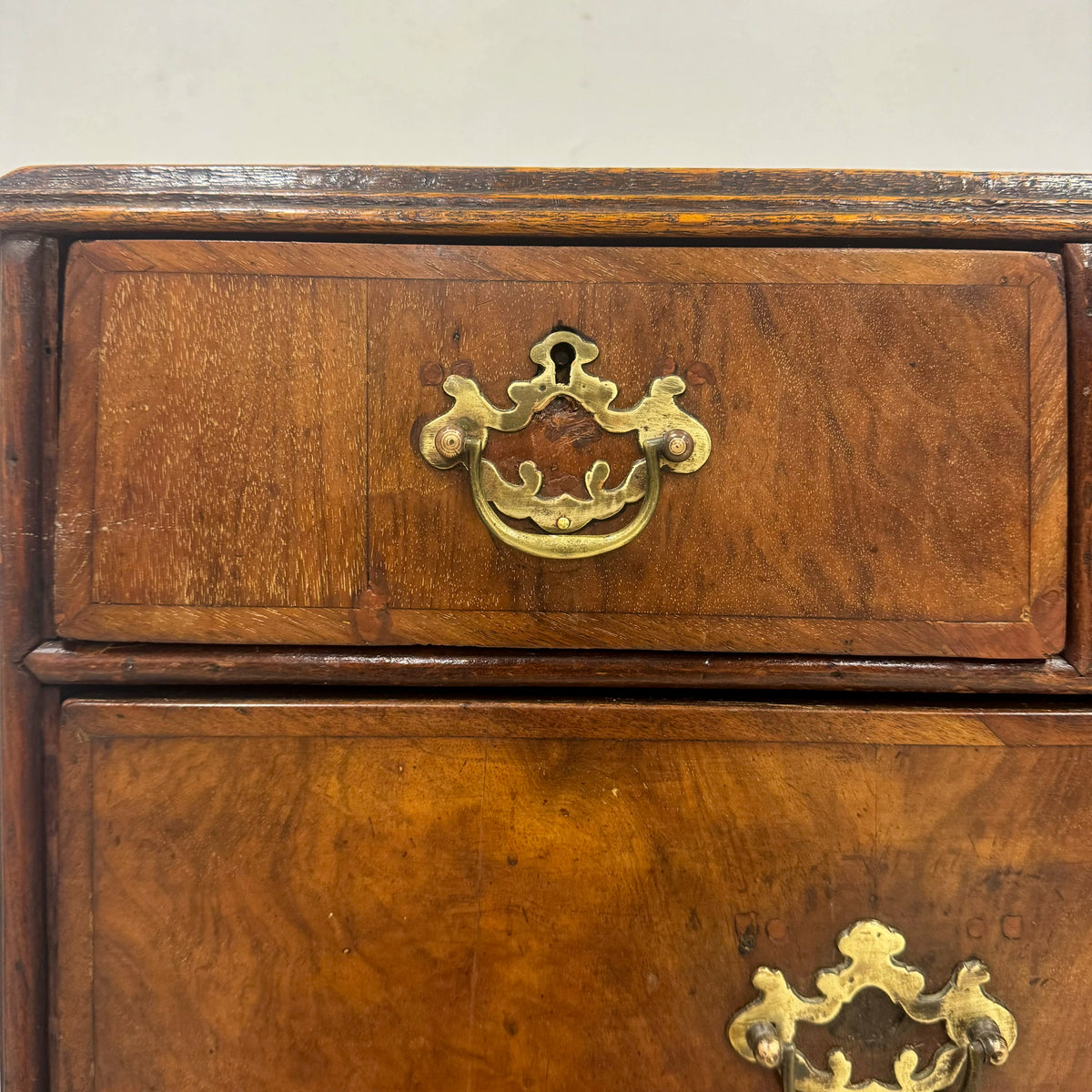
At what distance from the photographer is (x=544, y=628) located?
360mm

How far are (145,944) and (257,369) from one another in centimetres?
32

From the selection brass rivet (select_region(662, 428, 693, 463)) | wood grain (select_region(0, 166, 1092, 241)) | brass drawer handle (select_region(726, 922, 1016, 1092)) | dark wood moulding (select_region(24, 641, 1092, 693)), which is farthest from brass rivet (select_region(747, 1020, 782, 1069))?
wood grain (select_region(0, 166, 1092, 241))

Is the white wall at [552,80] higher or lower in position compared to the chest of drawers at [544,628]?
higher

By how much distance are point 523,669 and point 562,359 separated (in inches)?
6.6

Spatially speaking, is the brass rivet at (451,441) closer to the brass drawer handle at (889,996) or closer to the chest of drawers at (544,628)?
the chest of drawers at (544,628)

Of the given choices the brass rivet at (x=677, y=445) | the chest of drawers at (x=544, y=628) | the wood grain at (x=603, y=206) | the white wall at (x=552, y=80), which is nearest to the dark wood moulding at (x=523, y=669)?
the chest of drawers at (x=544, y=628)

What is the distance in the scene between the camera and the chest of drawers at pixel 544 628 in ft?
1.15

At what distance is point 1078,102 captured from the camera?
723 millimetres

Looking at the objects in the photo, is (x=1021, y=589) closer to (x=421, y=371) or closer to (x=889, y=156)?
(x=421, y=371)

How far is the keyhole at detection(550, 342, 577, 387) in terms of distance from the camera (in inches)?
14.0

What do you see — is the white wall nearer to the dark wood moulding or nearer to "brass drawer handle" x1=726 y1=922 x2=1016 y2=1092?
the dark wood moulding

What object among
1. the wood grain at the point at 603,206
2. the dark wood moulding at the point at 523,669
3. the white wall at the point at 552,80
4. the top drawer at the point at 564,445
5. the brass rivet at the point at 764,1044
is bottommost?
the brass rivet at the point at 764,1044

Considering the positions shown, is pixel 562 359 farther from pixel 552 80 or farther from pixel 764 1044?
pixel 552 80

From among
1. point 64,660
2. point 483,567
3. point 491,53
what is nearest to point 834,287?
point 483,567
